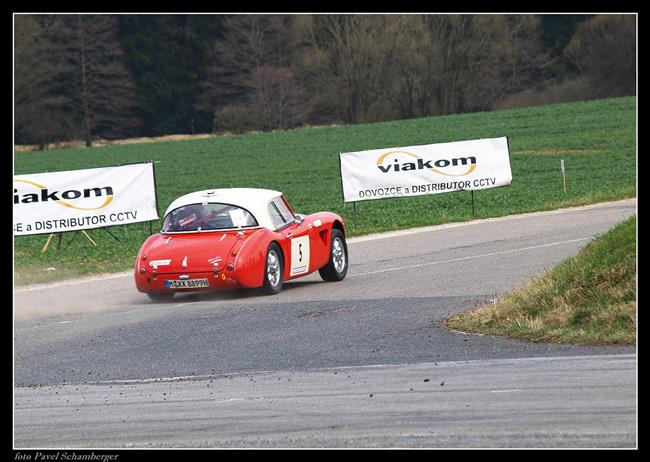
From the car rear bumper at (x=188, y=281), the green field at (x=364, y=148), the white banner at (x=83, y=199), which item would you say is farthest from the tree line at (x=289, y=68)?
the car rear bumper at (x=188, y=281)

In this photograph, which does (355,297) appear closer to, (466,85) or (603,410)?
(603,410)

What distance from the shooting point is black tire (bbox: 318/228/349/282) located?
17453mm

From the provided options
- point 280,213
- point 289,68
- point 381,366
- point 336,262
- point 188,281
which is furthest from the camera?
point 289,68

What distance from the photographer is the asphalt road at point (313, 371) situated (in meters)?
7.46

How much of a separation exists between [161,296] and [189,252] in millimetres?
1187

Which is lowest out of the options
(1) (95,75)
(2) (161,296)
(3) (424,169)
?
(2) (161,296)

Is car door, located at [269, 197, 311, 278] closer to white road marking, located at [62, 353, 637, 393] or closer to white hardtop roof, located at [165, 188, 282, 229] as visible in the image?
white hardtop roof, located at [165, 188, 282, 229]

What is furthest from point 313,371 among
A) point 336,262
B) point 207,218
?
point 336,262

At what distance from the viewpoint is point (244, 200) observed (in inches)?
655

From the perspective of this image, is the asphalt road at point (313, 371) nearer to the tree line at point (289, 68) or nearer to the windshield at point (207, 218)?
the windshield at point (207, 218)

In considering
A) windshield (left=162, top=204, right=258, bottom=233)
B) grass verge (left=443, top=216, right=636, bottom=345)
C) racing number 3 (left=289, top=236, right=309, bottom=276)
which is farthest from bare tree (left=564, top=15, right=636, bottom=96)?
grass verge (left=443, top=216, right=636, bottom=345)

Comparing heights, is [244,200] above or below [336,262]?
above

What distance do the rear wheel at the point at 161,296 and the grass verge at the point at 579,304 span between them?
16.5ft

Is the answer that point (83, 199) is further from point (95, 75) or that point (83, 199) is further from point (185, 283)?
point (95, 75)
